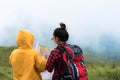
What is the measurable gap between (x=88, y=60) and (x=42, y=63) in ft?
49.1

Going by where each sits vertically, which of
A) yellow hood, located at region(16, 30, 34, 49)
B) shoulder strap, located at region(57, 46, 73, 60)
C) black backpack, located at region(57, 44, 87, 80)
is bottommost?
black backpack, located at region(57, 44, 87, 80)

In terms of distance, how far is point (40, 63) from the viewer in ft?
23.7

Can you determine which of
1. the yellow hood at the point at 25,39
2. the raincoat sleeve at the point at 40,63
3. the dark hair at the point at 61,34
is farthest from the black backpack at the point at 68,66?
the yellow hood at the point at 25,39

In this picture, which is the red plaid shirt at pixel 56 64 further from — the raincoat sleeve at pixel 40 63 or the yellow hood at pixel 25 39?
the yellow hood at pixel 25 39

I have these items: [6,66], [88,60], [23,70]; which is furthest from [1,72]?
[23,70]

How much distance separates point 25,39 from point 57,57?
52 centimetres

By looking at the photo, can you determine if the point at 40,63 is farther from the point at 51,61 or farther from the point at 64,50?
the point at 64,50

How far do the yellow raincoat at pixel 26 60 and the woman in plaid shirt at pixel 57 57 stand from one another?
121 mm

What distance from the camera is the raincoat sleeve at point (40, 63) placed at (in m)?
7.21

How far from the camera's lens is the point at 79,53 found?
7297mm

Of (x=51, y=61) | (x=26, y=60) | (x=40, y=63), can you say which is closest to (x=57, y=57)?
(x=51, y=61)

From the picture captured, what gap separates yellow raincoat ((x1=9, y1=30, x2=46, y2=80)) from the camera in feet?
23.8

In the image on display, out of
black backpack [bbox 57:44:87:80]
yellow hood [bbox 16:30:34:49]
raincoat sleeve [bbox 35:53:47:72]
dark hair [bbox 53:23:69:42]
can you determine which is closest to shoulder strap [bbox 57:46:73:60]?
black backpack [bbox 57:44:87:80]

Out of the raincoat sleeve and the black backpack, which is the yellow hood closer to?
the raincoat sleeve
